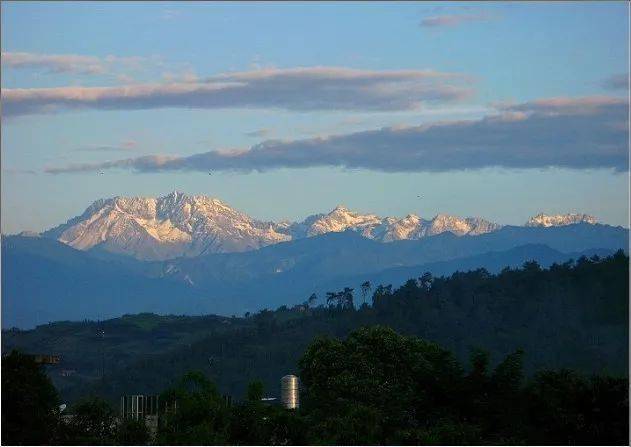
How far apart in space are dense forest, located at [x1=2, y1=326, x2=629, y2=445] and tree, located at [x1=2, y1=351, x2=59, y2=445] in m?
0.05

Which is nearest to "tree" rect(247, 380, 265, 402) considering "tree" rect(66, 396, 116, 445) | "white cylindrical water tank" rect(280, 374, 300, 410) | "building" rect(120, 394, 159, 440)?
"building" rect(120, 394, 159, 440)

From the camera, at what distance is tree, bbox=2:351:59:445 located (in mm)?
55719

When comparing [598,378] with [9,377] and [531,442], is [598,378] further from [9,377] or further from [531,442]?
[9,377]

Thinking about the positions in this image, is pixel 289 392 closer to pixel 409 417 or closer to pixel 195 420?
pixel 409 417

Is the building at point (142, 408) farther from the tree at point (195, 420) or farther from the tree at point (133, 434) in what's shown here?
the tree at point (133, 434)

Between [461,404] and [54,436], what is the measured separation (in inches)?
715

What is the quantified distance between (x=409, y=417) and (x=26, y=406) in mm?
17600

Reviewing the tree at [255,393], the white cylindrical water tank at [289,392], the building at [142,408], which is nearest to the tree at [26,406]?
the building at [142,408]

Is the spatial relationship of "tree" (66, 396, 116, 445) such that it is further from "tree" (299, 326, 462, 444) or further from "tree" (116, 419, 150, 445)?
"tree" (299, 326, 462, 444)

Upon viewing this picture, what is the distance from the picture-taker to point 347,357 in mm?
101875

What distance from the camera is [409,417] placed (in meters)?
60.2

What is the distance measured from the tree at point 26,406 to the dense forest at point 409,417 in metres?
0.05

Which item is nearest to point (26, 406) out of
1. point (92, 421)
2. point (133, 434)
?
point (92, 421)

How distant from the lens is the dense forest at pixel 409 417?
173ft
